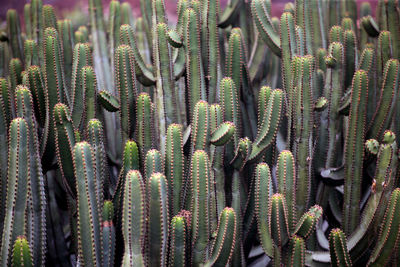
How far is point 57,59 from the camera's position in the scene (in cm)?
274

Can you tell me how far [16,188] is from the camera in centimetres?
221

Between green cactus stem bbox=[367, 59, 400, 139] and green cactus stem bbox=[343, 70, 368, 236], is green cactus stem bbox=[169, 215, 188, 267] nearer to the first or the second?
green cactus stem bbox=[343, 70, 368, 236]

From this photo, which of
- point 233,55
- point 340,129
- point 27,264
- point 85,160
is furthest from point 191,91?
point 27,264

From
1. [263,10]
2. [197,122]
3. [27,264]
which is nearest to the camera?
[27,264]

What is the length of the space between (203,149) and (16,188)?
894 millimetres

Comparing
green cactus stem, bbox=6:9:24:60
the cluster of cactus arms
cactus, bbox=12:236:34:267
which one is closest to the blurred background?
green cactus stem, bbox=6:9:24:60

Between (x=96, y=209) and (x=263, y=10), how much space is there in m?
1.73

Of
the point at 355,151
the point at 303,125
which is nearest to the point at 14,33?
the point at 303,125

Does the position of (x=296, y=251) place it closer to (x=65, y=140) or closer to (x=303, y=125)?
(x=303, y=125)

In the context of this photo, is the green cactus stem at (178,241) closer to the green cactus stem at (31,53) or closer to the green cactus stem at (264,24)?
the green cactus stem at (264,24)

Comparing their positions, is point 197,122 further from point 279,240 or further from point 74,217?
point 74,217

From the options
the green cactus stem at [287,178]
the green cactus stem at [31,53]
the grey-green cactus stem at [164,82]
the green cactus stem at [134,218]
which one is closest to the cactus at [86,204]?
the green cactus stem at [134,218]

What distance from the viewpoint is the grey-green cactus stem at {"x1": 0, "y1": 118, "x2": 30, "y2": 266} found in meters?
2.19

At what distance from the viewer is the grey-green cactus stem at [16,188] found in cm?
219
